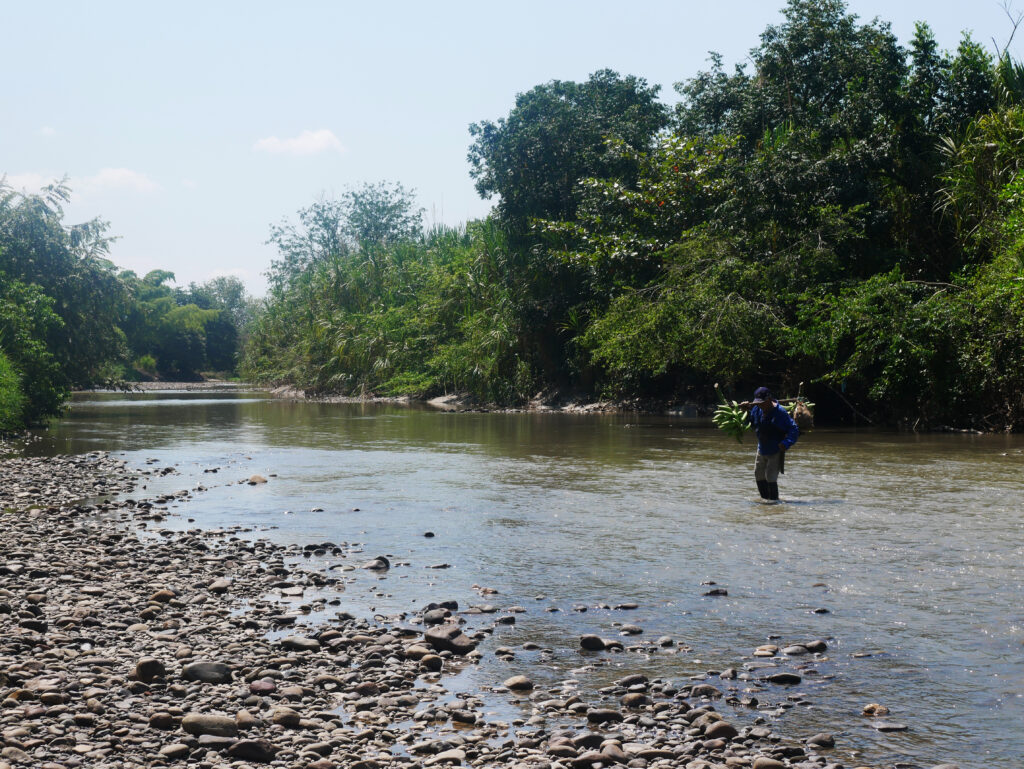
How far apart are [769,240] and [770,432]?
726 inches

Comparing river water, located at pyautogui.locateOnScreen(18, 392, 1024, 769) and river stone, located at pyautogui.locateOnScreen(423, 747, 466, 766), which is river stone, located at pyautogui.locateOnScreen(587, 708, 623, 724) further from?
river stone, located at pyautogui.locateOnScreen(423, 747, 466, 766)

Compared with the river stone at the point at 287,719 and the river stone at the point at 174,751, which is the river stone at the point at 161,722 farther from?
the river stone at the point at 287,719

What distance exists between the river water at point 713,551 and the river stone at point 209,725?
1.71 meters

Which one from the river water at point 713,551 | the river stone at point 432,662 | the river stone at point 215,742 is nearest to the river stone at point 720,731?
the river water at point 713,551

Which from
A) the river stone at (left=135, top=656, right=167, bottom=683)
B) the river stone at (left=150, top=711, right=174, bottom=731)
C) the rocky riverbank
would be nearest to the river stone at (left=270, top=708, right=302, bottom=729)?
the rocky riverbank

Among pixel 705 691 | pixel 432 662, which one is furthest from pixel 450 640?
pixel 705 691

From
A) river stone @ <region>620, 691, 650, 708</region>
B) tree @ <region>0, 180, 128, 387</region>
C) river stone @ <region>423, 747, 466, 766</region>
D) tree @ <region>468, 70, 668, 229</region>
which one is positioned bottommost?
river stone @ <region>423, 747, 466, 766</region>

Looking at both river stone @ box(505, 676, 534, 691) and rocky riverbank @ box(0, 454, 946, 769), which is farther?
river stone @ box(505, 676, 534, 691)

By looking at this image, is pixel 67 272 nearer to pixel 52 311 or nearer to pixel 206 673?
pixel 52 311

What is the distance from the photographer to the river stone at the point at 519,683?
618 centimetres

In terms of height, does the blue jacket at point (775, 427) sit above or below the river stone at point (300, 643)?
above

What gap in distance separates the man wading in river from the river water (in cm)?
55

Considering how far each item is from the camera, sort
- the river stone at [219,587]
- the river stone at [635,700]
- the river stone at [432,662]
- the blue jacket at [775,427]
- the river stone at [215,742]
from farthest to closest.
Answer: the blue jacket at [775,427], the river stone at [219,587], the river stone at [432,662], the river stone at [635,700], the river stone at [215,742]

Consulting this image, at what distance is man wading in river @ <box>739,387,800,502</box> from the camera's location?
44.8ft
